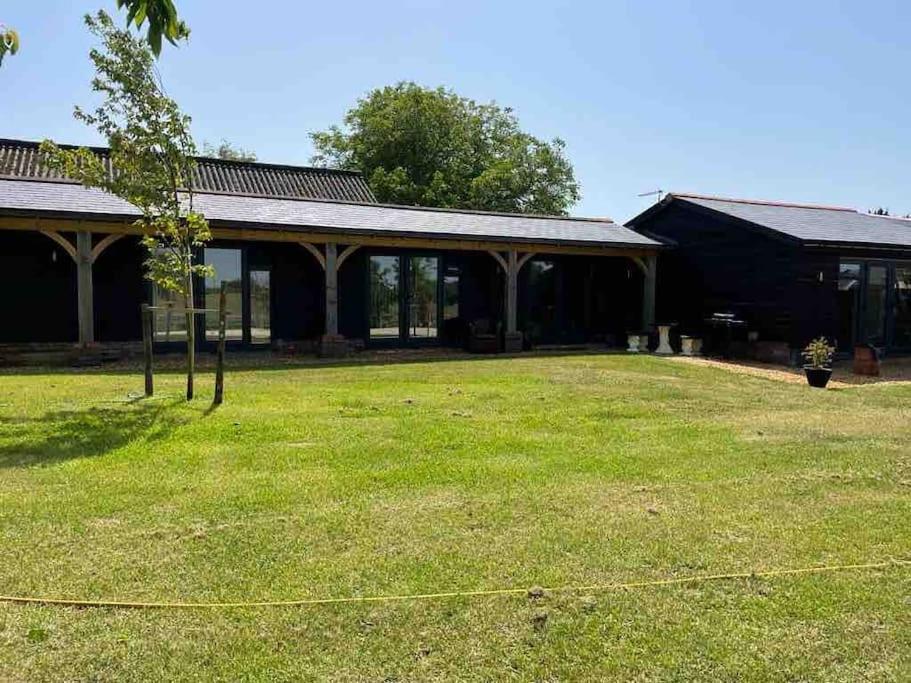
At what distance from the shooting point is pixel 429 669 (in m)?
2.46

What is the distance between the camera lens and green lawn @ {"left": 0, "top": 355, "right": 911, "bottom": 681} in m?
2.56

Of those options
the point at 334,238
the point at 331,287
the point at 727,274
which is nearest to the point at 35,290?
the point at 331,287

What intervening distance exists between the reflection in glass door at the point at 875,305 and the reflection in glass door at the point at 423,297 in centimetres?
876

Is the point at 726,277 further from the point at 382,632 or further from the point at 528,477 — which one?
the point at 382,632

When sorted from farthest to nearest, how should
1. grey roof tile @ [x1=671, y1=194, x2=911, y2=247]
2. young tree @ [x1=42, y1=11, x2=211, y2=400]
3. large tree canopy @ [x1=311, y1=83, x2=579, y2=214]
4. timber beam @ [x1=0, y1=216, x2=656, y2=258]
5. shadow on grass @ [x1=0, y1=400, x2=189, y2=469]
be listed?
1. large tree canopy @ [x1=311, y1=83, x2=579, y2=214]
2. grey roof tile @ [x1=671, y1=194, x2=911, y2=247]
3. timber beam @ [x1=0, y1=216, x2=656, y2=258]
4. young tree @ [x1=42, y1=11, x2=211, y2=400]
5. shadow on grass @ [x1=0, y1=400, x2=189, y2=469]

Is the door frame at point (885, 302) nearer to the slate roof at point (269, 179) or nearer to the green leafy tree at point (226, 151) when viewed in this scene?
the slate roof at point (269, 179)

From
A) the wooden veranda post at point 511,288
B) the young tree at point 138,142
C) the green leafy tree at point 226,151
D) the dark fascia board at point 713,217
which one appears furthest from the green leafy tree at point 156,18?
the green leafy tree at point 226,151

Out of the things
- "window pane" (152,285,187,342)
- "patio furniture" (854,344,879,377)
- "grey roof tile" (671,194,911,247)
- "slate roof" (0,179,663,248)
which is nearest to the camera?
"slate roof" (0,179,663,248)

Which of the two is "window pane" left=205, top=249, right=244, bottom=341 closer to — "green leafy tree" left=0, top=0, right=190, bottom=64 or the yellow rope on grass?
the yellow rope on grass

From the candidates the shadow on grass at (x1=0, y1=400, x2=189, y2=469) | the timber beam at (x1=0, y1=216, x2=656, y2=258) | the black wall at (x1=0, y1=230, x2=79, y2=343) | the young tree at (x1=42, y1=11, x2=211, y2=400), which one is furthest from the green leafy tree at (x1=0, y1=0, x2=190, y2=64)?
the black wall at (x1=0, y1=230, x2=79, y2=343)

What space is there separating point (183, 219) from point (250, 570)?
5673 millimetres

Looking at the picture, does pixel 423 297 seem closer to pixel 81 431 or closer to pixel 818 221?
pixel 818 221

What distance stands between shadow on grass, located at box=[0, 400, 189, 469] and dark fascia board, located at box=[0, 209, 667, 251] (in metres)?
4.56

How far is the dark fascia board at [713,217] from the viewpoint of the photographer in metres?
13.0
